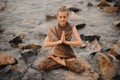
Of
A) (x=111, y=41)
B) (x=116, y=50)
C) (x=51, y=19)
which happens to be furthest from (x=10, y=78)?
(x=51, y=19)

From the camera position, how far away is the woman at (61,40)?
199 inches

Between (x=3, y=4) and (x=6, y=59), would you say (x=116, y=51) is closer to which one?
(x=6, y=59)

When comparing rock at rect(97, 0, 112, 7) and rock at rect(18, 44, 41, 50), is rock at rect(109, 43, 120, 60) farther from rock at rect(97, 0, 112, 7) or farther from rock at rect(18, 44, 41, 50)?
rock at rect(97, 0, 112, 7)

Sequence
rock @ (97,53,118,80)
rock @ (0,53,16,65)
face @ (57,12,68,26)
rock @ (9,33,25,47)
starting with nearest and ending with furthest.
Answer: face @ (57,12,68,26)
rock @ (97,53,118,80)
rock @ (0,53,16,65)
rock @ (9,33,25,47)

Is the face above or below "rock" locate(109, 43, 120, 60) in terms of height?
above

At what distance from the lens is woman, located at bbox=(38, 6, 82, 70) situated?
5064 millimetres

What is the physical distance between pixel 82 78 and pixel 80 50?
190 centimetres

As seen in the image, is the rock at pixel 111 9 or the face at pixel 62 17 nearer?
the face at pixel 62 17

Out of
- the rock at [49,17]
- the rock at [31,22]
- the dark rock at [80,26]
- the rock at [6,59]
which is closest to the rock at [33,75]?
the rock at [6,59]

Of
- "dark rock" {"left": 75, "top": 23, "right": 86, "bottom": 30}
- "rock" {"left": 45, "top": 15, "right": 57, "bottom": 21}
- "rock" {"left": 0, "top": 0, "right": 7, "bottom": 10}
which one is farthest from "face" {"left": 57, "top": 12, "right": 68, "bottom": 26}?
"rock" {"left": 0, "top": 0, "right": 7, "bottom": 10}

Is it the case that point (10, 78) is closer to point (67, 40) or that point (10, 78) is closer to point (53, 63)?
point (53, 63)

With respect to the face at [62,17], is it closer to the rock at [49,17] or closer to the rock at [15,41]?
the rock at [15,41]

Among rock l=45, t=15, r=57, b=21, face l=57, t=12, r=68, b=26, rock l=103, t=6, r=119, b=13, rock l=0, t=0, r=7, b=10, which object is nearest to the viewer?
face l=57, t=12, r=68, b=26

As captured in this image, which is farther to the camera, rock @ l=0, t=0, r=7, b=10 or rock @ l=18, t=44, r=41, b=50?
rock @ l=0, t=0, r=7, b=10
